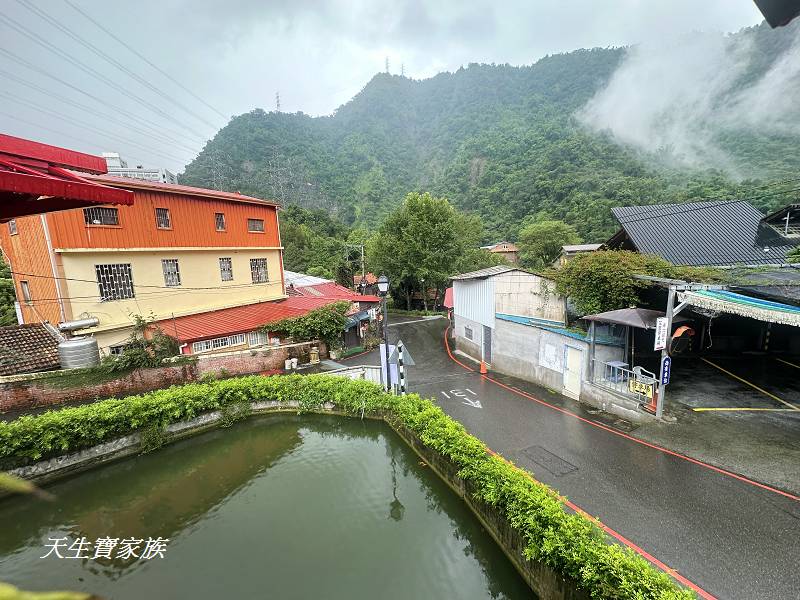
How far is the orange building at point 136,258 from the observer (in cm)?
1388

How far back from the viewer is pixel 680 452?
380 inches

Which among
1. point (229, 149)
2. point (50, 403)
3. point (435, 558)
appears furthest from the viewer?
point (229, 149)

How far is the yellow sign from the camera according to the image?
1155 cm

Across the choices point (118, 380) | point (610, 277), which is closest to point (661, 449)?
point (610, 277)

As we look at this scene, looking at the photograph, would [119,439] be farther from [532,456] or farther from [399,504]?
[532,456]

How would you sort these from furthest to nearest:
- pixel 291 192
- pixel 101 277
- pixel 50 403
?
pixel 291 192 < pixel 101 277 < pixel 50 403

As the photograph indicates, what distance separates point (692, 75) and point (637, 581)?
5184 inches

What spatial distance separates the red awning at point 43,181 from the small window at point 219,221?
17.2 meters

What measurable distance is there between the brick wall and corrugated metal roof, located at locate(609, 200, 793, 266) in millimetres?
18041

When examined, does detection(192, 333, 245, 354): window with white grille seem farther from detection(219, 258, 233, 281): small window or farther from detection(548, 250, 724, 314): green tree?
detection(548, 250, 724, 314): green tree

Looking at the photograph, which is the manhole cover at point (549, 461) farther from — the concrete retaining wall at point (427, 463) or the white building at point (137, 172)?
the white building at point (137, 172)

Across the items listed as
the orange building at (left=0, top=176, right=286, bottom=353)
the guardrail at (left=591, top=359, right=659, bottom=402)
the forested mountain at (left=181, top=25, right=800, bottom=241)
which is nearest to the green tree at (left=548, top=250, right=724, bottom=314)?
the guardrail at (left=591, top=359, right=659, bottom=402)

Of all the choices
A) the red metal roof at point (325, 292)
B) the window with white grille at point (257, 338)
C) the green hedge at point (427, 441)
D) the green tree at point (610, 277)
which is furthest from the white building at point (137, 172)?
the green tree at point (610, 277)

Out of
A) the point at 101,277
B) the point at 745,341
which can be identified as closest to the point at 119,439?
the point at 101,277
